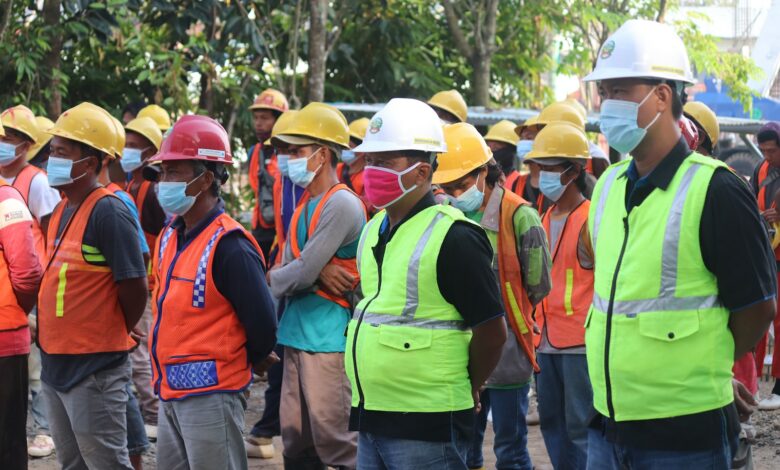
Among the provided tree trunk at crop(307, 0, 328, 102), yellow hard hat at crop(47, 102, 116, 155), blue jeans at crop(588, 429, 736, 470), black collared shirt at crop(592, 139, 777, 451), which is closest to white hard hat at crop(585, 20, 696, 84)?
black collared shirt at crop(592, 139, 777, 451)

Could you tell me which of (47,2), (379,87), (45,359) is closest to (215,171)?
(45,359)

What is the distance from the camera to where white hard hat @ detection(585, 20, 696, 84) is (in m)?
3.55

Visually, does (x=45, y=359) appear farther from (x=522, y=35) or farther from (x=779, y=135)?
(x=522, y=35)

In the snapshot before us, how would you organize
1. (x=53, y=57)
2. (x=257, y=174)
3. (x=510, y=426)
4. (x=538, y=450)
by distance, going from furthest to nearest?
(x=53, y=57)
(x=257, y=174)
(x=538, y=450)
(x=510, y=426)

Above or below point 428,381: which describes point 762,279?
above

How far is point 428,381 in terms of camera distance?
13.4ft

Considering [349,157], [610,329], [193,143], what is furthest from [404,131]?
[349,157]

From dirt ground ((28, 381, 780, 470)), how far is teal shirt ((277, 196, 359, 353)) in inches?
69.8

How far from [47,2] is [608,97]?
9411mm

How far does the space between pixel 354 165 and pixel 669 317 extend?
5.68 metres

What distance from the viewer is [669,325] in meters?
3.40

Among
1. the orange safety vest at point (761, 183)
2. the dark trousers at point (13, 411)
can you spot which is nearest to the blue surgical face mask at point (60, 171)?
the dark trousers at point (13, 411)

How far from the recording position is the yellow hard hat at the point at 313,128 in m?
6.17

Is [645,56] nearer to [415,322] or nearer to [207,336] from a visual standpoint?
[415,322]
